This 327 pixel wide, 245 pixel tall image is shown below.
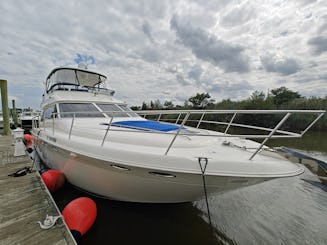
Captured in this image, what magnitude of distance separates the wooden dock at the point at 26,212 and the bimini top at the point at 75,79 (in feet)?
10.2

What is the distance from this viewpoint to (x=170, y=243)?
267 centimetres

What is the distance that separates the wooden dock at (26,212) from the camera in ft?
6.73

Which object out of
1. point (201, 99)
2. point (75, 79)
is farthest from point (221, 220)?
point (201, 99)

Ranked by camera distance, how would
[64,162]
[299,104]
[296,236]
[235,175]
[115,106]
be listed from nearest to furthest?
1. [235,175]
2. [296,236]
3. [64,162]
4. [115,106]
5. [299,104]

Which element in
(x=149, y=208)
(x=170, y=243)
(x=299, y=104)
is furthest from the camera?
(x=299, y=104)

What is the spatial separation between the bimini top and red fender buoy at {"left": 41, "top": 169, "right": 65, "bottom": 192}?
122 inches

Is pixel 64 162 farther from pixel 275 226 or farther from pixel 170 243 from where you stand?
pixel 275 226

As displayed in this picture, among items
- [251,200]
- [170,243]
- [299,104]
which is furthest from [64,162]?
[299,104]

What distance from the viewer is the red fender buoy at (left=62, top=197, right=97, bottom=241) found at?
2.48m

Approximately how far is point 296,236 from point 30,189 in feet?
16.0

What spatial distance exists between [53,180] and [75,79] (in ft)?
12.0

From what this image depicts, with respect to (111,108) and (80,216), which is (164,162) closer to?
(80,216)

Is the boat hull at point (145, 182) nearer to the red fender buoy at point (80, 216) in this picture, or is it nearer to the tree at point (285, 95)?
the red fender buoy at point (80, 216)

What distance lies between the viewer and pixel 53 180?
3738 millimetres
